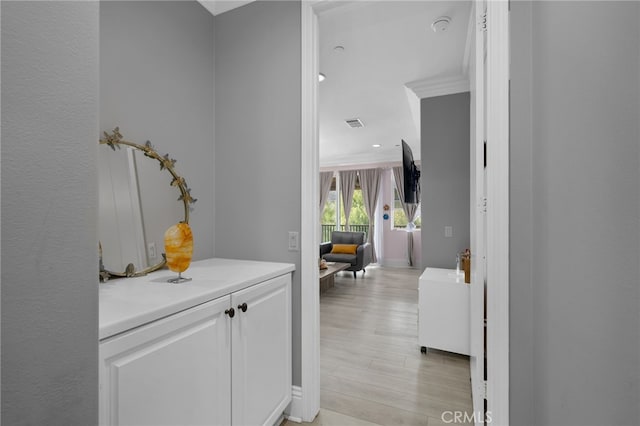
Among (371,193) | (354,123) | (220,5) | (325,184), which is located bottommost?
(371,193)

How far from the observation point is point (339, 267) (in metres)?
5.21

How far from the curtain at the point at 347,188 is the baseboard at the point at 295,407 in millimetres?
6520

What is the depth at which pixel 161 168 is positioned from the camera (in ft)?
5.38

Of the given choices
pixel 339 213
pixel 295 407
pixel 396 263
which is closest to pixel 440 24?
pixel 295 407

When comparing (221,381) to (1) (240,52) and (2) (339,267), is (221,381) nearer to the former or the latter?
(1) (240,52)

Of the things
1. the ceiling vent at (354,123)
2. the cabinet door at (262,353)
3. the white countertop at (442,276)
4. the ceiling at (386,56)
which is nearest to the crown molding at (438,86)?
the ceiling at (386,56)

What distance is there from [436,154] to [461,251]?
1078 millimetres

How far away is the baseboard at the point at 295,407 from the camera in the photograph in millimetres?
1728

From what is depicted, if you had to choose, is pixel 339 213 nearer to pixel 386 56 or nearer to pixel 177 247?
pixel 386 56

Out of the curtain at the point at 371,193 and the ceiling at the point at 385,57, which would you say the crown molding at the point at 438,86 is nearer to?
the ceiling at the point at 385,57

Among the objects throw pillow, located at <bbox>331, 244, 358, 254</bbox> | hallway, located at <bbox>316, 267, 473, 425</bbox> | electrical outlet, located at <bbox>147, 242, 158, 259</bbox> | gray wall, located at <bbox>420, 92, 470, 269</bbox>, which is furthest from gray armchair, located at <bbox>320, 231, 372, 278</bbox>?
electrical outlet, located at <bbox>147, 242, 158, 259</bbox>

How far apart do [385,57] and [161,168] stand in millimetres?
2198

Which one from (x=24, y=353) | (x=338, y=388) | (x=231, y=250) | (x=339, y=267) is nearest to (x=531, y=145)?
(x=24, y=353)

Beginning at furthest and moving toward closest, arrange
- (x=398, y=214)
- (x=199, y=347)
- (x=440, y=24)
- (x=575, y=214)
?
(x=398, y=214)
(x=440, y=24)
(x=199, y=347)
(x=575, y=214)
